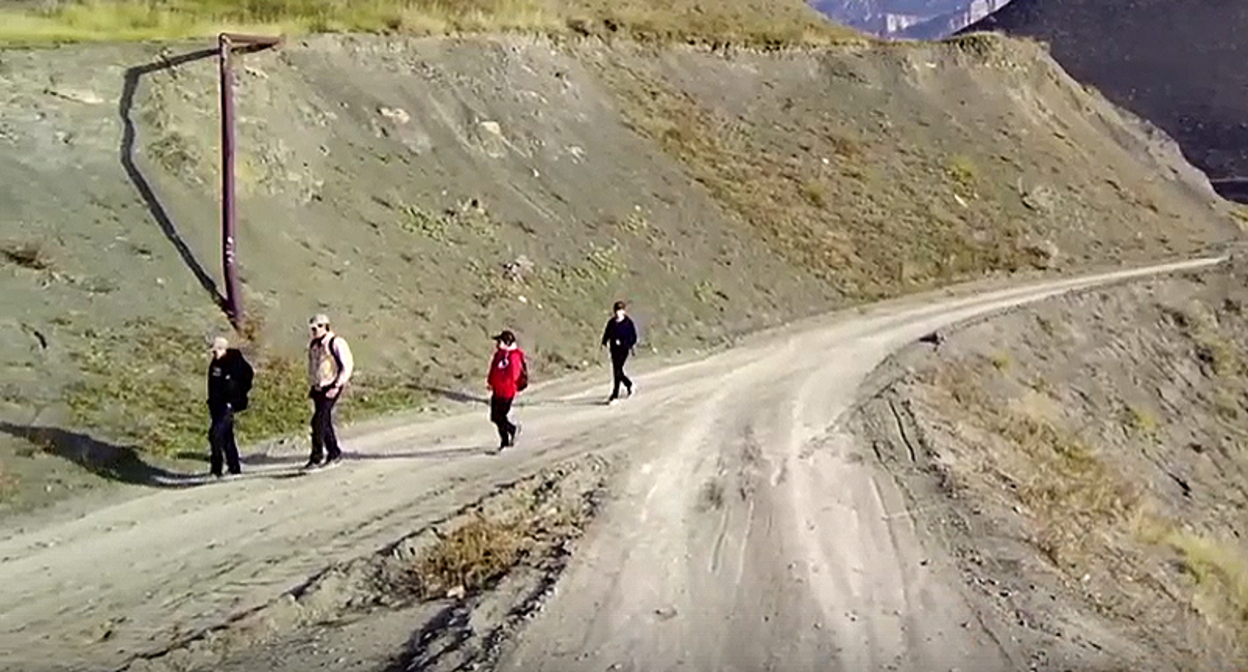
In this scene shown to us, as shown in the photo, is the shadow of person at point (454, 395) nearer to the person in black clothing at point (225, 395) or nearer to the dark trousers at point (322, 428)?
the dark trousers at point (322, 428)

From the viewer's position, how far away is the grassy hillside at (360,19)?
2573 cm

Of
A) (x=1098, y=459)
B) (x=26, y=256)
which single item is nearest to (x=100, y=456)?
(x=26, y=256)

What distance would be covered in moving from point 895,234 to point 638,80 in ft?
24.1

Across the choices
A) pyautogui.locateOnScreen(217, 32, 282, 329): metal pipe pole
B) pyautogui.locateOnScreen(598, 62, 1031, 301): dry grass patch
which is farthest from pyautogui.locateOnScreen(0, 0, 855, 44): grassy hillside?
pyautogui.locateOnScreen(217, 32, 282, 329): metal pipe pole

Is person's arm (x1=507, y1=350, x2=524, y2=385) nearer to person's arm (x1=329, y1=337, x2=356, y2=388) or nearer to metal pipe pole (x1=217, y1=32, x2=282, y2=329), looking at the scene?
person's arm (x1=329, y1=337, x2=356, y2=388)

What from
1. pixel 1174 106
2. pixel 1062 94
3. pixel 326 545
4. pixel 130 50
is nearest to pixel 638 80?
pixel 130 50

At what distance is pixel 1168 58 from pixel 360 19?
7948cm

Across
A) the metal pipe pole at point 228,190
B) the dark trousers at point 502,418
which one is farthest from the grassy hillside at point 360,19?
the dark trousers at point 502,418

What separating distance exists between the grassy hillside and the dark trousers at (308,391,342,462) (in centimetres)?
1102

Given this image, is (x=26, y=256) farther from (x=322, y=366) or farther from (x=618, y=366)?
(x=618, y=366)

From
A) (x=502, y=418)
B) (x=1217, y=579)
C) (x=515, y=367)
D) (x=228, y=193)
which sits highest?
(x=228, y=193)

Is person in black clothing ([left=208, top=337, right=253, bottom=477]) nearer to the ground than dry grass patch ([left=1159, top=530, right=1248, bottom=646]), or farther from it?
farther from it

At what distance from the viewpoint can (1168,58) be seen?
94.8 metres

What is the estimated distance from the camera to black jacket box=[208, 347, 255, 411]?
14.0 metres
